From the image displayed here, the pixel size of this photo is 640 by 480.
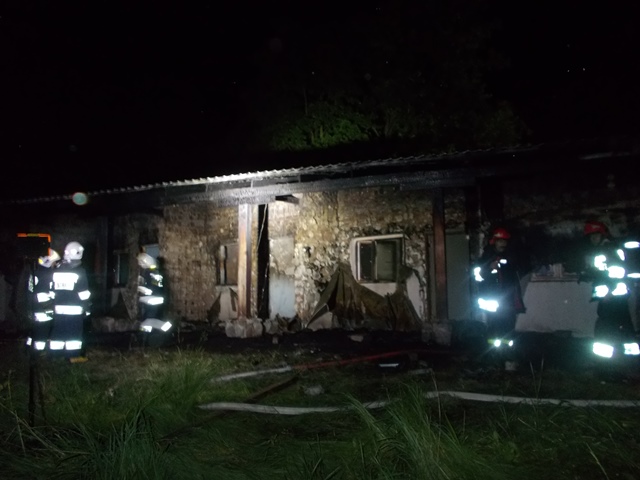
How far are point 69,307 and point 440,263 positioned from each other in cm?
586

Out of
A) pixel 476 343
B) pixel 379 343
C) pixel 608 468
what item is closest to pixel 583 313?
pixel 476 343

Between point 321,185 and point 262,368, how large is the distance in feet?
12.8

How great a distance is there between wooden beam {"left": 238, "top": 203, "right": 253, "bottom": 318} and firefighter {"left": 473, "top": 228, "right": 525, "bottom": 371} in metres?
4.85

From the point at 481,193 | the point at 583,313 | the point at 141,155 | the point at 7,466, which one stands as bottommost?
the point at 7,466

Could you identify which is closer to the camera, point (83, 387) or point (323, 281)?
point (83, 387)

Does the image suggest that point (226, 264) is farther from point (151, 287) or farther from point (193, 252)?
point (151, 287)

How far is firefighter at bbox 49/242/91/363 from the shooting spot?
748cm

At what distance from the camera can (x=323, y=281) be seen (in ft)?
35.9

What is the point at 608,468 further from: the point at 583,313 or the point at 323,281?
the point at 323,281

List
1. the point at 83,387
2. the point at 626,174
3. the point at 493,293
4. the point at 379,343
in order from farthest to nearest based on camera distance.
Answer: the point at 379,343
the point at 626,174
the point at 493,293
the point at 83,387

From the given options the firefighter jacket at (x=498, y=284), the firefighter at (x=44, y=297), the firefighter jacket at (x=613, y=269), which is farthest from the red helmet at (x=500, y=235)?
the firefighter at (x=44, y=297)

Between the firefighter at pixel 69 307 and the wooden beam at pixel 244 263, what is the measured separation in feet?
10.4

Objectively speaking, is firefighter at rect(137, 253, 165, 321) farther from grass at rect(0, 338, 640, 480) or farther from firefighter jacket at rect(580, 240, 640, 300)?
firefighter jacket at rect(580, 240, 640, 300)

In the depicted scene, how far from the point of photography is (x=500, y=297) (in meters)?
6.64
